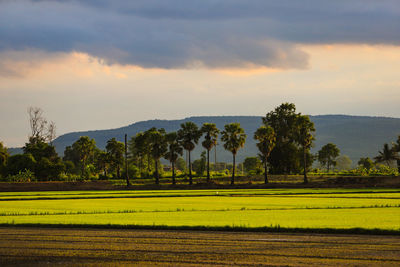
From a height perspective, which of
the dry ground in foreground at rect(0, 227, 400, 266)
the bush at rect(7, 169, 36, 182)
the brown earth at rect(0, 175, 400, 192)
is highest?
the bush at rect(7, 169, 36, 182)

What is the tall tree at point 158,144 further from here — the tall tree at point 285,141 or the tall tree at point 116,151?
the tall tree at point 285,141

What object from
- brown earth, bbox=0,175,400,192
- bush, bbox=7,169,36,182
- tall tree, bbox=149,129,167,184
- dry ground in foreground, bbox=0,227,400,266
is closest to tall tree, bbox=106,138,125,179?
tall tree, bbox=149,129,167,184

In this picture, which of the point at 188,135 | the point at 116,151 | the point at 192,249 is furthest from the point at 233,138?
the point at 192,249

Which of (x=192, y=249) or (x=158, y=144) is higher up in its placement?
(x=158, y=144)

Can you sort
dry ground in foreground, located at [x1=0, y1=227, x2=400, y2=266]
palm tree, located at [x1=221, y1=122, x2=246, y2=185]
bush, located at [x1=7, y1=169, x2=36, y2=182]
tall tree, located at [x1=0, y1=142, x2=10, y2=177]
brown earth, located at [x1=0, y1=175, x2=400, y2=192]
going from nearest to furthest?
1. dry ground in foreground, located at [x1=0, y1=227, x2=400, y2=266]
2. brown earth, located at [x1=0, y1=175, x2=400, y2=192]
3. bush, located at [x1=7, y1=169, x2=36, y2=182]
4. tall tree, located at [x1=0, y1=142, x2=10, y2=177]
5. palm tree, located at [x1=221, y1=122, x2=246, y2=185]

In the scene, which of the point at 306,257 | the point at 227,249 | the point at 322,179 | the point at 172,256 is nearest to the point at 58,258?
the point at 172,256

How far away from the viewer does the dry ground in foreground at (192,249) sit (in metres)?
15.1

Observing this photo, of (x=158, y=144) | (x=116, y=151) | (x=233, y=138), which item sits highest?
(x=233, y=138)

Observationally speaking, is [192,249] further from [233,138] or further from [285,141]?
[285,141]

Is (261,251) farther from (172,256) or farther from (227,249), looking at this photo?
(172,256)

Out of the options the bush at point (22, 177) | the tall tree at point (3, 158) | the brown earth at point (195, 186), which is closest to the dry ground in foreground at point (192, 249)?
the brown earth at point (195, 186)

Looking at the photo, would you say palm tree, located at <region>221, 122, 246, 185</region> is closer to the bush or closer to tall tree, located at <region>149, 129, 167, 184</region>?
tall tree, located at <region>149, 129, 167, 184</region>

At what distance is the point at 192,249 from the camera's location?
57.0 ft

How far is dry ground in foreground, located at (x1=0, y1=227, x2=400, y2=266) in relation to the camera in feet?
49.6
